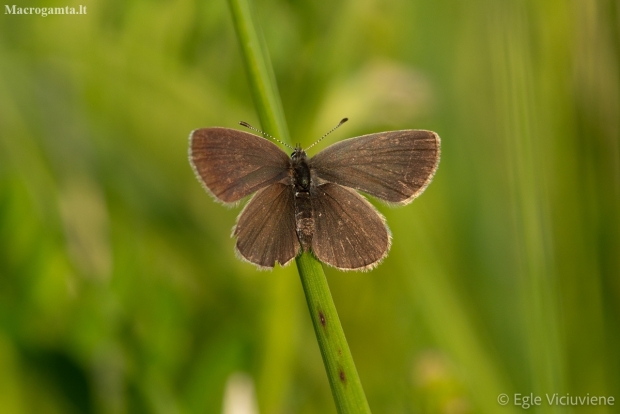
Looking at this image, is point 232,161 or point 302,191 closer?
point 232,161

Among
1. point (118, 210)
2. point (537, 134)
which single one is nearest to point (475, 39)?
point (537, 134)

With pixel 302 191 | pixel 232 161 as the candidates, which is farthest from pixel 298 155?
pixel 232 161

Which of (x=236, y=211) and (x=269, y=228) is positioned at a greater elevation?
(x=236, y=211)

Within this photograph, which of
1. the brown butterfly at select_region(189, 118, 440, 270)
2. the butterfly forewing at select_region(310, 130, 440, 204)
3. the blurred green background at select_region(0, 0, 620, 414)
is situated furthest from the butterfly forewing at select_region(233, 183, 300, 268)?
the blurred green background at select_region(0, 0, 620, 414)

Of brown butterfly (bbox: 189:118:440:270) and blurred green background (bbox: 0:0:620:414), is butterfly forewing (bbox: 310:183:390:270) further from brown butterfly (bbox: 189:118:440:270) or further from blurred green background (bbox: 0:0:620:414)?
blurred green background (bbox: 0:0:620:414)

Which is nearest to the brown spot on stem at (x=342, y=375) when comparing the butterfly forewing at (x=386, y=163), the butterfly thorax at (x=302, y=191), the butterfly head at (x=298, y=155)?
the butterfly thorax at (x=302, y=191)

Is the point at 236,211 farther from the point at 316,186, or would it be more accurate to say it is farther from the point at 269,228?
the point at 269,228

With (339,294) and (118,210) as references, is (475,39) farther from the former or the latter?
(118,210)

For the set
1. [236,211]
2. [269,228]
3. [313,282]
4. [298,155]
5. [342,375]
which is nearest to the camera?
[342,375]
